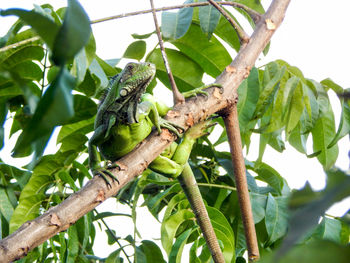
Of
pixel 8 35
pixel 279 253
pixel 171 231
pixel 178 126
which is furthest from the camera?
pixel 171 231

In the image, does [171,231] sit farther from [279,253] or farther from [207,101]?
[279,253]

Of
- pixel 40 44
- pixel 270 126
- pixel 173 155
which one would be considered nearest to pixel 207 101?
pixel 270 126

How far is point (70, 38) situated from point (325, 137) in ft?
7.71

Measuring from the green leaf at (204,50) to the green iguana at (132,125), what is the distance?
0.34 metres

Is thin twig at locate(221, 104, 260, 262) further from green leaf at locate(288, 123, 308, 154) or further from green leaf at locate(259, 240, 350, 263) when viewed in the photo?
green leaf at locate(259, 240, 350, 263)

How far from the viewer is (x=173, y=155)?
2.67 meters

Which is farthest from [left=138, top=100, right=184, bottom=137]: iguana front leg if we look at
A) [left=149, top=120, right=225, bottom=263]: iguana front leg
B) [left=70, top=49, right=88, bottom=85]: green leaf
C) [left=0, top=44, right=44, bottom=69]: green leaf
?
[left=0, top=44, right=44, bottom=69]: green leaf

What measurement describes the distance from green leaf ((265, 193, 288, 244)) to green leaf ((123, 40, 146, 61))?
1132 mm

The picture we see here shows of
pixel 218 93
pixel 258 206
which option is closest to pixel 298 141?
pixel 258 206

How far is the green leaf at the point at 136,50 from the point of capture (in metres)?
2.74

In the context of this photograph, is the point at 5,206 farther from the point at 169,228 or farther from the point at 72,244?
the point at 169,228

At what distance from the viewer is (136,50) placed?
9.09 feet

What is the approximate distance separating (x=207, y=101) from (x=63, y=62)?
1.65 m

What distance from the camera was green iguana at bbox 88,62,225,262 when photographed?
7.51ft
